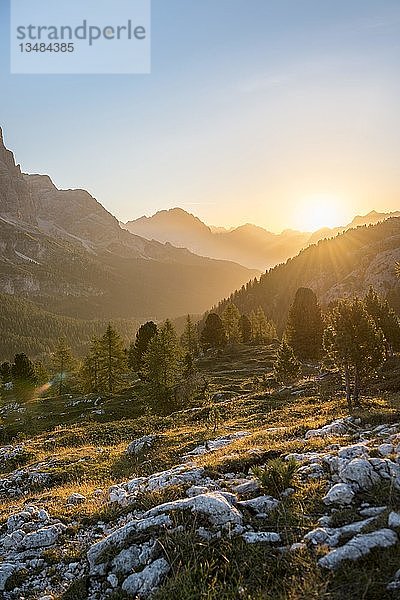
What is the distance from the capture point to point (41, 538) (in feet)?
38.3

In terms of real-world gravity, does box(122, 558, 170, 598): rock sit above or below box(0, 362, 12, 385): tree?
above

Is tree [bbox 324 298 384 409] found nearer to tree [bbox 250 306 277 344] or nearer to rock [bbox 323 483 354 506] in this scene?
rock [bbox 323 483 354 506]

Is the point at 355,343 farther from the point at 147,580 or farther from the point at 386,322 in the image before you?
the point at 386,322

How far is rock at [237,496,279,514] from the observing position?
10773 mm

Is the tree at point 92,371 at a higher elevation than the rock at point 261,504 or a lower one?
lower

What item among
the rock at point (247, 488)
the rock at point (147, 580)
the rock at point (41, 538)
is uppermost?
the rock at point (247, 488)

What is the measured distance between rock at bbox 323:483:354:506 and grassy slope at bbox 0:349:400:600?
11.8 inches

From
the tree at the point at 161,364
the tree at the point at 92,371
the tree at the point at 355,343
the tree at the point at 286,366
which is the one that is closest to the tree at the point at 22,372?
the tree at the point at 92,371

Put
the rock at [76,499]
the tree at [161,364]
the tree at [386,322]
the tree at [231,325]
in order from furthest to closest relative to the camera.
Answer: the tree at [231,325] → the tree at [386,322] → the tree at [161,364] → the rock at [76,499]

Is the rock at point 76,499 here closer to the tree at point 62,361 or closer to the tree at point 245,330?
the tree at point 62,361

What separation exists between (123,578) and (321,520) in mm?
4750

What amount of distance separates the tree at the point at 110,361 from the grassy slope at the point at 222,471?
10.0 meters

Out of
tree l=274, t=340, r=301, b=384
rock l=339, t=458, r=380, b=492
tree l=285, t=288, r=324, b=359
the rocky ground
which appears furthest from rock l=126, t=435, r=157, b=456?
tree l=285, t=288, r=324, b=359

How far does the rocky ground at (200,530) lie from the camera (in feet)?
28.6
